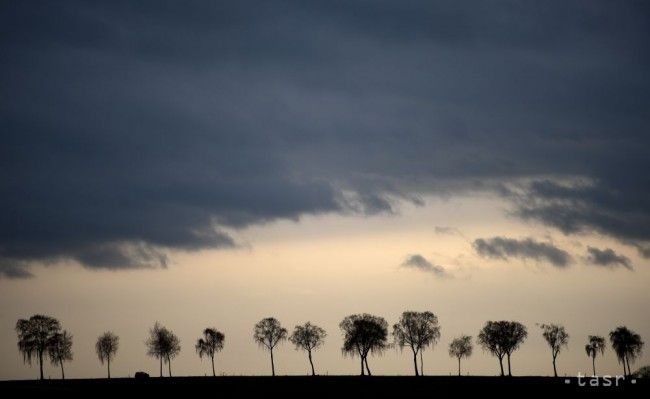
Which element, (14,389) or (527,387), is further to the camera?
(527,387)

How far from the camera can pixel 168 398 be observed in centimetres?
11588

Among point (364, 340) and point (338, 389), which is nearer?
point (338, 389)

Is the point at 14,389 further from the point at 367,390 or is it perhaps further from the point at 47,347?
the point at 47,347

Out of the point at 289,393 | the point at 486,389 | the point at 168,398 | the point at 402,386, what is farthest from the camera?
the point at 402,386

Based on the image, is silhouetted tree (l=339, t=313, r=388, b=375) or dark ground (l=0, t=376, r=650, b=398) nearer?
dark ground (l=0, t=376, r=650, b=398)

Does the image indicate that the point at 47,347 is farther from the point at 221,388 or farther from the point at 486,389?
the point at 486,389

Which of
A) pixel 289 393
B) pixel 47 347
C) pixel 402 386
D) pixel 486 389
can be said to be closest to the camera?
pixel 289 393

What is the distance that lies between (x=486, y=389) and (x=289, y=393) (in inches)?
1253

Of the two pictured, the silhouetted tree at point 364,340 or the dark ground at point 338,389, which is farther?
the silhouetted tree at point 364,340

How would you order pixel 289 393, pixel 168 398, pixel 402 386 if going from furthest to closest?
pixel 402 386 → pixel 289 393 → pixel 168 398

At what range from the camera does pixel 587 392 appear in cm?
11962

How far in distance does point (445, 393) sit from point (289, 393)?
23211mm

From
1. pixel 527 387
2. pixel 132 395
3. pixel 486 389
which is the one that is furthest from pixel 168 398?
pixel 527 387

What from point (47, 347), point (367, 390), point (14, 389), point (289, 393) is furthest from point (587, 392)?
point (47, 347)
